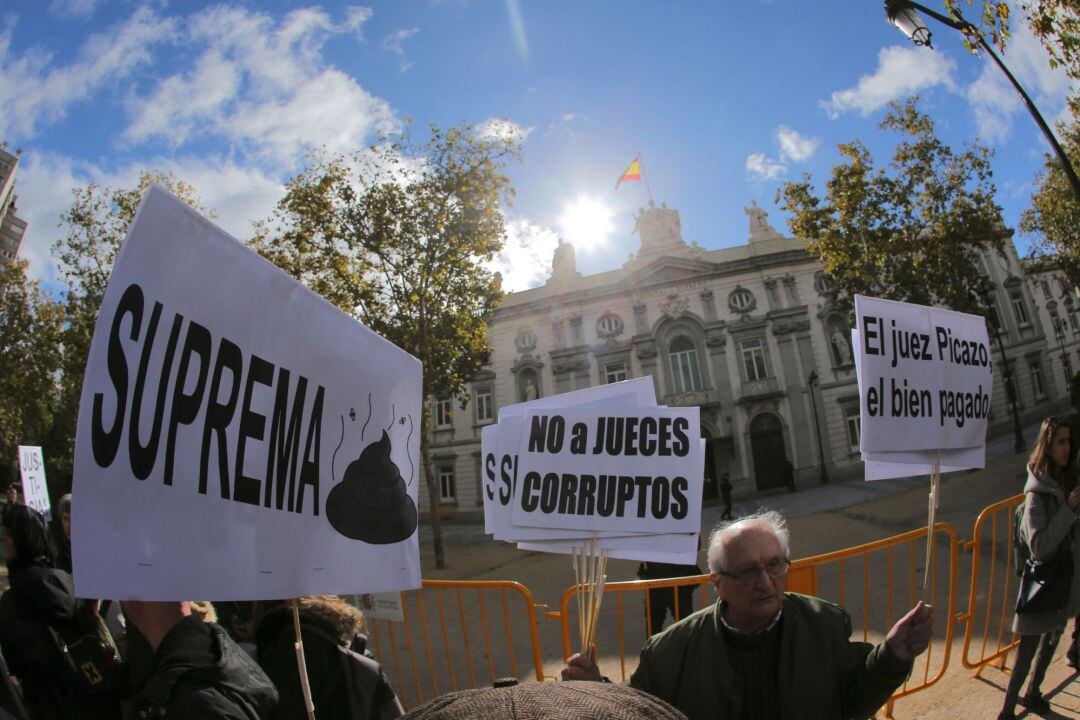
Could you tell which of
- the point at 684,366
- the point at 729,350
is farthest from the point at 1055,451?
the point at 684,366

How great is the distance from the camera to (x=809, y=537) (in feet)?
47.0

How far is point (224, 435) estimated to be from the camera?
1739 millimetres

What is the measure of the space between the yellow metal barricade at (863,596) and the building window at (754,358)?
2006 cm

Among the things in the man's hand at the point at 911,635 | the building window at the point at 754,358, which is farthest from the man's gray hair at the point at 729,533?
the building window at the point at 754,358

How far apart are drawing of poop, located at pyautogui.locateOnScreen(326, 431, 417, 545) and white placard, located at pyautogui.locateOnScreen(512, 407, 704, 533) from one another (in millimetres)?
851

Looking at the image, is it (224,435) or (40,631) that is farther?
(40,631)

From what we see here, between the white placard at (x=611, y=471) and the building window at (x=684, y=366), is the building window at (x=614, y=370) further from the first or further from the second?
the white placard at (x=611, y=471)

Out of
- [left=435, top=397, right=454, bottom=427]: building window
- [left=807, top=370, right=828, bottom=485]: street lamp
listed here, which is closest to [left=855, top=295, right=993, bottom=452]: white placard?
[left=807, top=370, right=828, bottom=485]: street lamp

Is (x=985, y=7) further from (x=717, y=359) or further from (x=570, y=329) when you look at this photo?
(x=570, y=329)

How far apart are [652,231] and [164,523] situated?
3330cm

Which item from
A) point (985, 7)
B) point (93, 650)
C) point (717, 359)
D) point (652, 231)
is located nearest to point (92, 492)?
point (93, 650)

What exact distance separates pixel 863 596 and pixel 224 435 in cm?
758

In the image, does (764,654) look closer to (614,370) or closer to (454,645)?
(454,645)

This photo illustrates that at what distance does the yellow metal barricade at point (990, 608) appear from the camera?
4.45m
